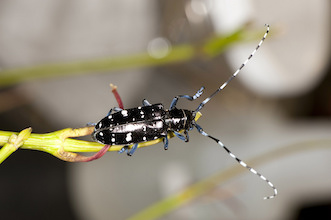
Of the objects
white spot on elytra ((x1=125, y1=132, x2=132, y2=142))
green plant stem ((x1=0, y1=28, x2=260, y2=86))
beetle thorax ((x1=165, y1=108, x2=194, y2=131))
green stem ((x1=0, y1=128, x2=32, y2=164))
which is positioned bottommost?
green stem ((x1=0, y1=128, x2=32, y2=164))

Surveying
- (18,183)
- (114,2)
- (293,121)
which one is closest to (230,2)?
(114,2)

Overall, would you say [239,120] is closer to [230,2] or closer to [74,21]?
[230,2]

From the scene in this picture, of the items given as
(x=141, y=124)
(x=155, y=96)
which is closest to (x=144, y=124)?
(x=141, y=124)

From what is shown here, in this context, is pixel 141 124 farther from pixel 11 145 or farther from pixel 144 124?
pixel 11 145

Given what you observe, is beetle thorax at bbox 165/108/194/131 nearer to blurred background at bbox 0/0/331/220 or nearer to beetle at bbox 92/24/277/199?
beetle at bbox 92/24/277/199

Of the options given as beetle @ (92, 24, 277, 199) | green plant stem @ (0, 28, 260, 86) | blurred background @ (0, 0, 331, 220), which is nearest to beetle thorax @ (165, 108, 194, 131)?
beetle @ (92, 24, 277, 199)

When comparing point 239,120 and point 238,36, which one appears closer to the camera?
point 238,36
